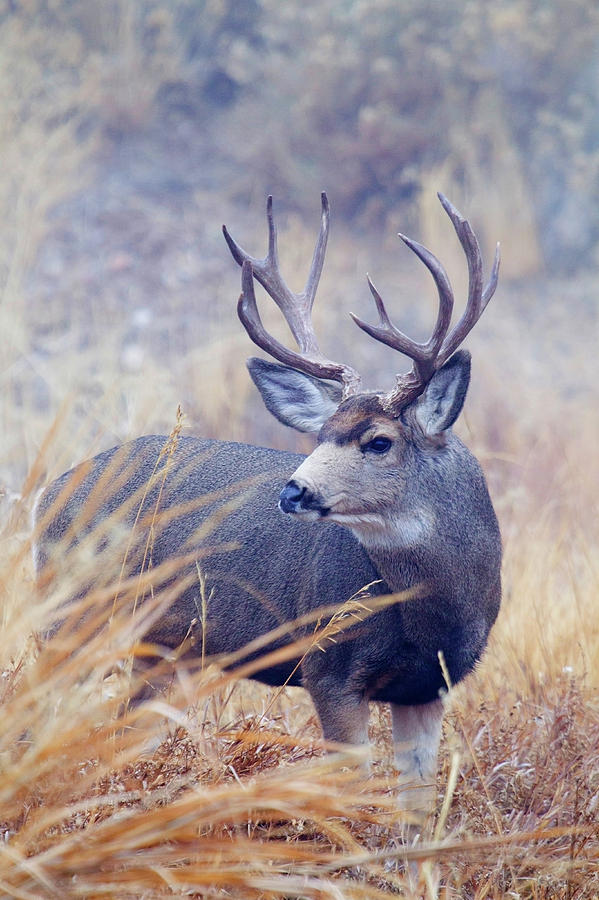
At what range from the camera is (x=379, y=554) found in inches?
153

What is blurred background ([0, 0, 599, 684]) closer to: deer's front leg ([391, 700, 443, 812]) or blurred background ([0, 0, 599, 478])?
blurred background ([0, 0, 599, 478])

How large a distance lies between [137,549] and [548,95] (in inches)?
342

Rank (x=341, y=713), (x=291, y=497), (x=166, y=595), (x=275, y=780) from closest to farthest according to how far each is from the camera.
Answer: (x=275, y=780), (x=166, y=595), (x=291, y=497), (x=341, y=713)

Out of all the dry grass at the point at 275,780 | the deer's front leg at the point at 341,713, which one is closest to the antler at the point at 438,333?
the deer's front leg at the point at 341,713

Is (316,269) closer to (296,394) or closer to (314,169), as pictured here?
(296,394)

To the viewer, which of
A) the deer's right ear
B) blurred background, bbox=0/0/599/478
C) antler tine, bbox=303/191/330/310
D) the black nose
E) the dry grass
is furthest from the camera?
blurred background, bbox=0/0/599/478

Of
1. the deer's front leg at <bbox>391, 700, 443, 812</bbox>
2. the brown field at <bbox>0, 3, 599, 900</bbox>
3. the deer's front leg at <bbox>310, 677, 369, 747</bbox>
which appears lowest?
the deer's front leg at <bbox>391, 700, 443, 812</bbox>

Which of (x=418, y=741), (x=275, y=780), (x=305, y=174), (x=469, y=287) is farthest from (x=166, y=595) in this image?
(x=305, y=174)

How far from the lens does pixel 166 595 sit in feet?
9.46

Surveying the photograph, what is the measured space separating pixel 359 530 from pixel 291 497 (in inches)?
16.0

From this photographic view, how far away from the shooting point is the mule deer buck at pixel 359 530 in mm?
3725

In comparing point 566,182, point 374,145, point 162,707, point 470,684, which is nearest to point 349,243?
point 374,145

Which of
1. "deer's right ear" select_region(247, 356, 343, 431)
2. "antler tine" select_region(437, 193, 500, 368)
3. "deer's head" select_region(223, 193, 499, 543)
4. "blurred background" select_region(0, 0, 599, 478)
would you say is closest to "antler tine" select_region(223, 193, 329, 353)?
"deer's right ear" select_region(247, 356, 343, 431)

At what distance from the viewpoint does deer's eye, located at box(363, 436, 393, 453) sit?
12.8 ft
